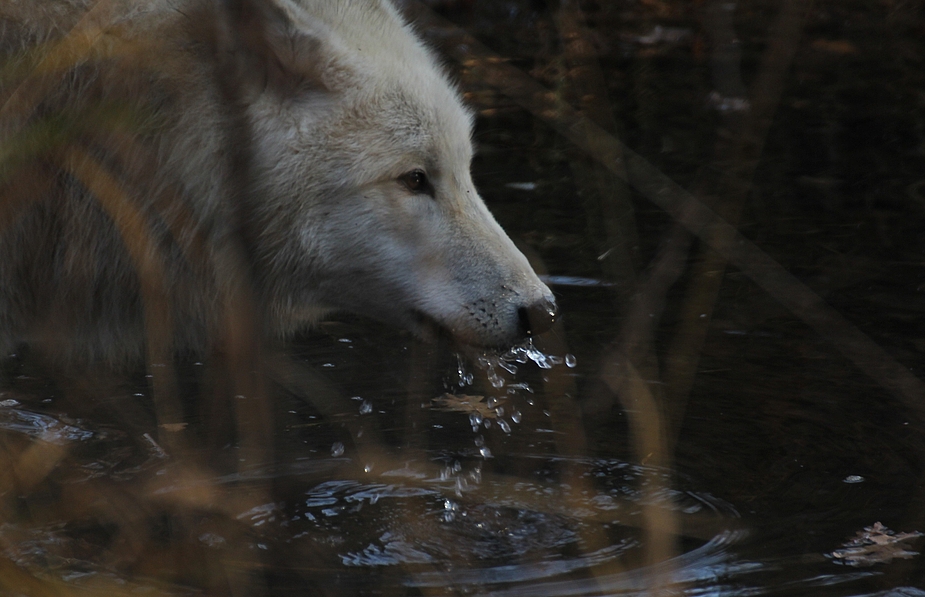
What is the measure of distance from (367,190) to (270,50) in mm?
503

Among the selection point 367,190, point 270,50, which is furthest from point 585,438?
point 270,50

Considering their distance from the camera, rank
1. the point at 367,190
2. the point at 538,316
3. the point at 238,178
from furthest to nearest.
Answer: the point at 538,316 < the point at 367,190 < the point at 238,178

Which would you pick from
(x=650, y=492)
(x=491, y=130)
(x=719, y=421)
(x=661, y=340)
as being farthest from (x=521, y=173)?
(x=650, y=492)

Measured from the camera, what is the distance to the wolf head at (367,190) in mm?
3188

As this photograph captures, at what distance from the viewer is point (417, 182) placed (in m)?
3.39

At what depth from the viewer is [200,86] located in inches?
121

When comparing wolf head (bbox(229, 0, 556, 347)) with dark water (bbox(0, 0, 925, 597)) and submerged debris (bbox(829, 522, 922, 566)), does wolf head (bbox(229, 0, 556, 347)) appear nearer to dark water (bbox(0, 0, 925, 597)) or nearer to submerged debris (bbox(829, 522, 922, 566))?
dark water (bbox(0, 0, 925, 597))

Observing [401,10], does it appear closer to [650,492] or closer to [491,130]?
[650,492]

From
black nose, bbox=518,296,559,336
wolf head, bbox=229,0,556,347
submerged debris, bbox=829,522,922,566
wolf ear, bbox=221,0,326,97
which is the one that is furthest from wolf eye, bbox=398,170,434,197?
submerged debris, bbox=829,522,922,566

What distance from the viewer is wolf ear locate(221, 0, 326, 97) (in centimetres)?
299

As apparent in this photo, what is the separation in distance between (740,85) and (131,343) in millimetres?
2317

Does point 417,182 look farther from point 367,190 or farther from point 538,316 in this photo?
point 538,316

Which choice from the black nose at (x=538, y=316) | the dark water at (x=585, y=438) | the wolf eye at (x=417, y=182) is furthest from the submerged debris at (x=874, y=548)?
the wolf eye at (x=417, y=182)

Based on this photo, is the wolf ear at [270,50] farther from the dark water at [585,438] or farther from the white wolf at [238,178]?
the dark water at [585,438]
